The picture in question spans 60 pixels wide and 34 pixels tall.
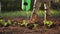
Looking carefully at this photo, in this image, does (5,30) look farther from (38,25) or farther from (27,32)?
(38,25)

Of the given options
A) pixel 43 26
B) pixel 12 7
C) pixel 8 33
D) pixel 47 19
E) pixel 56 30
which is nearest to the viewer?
pixel 8 33

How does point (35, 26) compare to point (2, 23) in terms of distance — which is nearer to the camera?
point (35, 26)

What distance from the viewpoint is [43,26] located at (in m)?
5.29

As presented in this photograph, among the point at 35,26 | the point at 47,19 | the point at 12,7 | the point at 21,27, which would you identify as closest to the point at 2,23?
the point at 21,27

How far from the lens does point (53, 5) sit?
9398 millimetres

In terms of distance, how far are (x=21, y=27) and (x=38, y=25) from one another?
0.53 meters

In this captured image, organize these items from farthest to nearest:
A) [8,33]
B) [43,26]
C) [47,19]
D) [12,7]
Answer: [12,7], [47,19], [43,26], [8,33]

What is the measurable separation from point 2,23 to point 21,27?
2.38 ft

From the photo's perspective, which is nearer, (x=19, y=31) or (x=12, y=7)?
(x=19, y=31)

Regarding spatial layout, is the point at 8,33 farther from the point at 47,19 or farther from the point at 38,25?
the point at 47,19

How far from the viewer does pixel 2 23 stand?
18.2 ft

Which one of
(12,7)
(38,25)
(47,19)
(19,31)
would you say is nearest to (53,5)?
(12,7)

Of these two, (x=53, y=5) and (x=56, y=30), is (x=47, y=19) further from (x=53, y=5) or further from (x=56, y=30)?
(x=53, y=5)

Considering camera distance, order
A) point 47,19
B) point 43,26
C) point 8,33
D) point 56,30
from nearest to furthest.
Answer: point 8,33 → point 56,30 → point 43,26 → point 47,19
